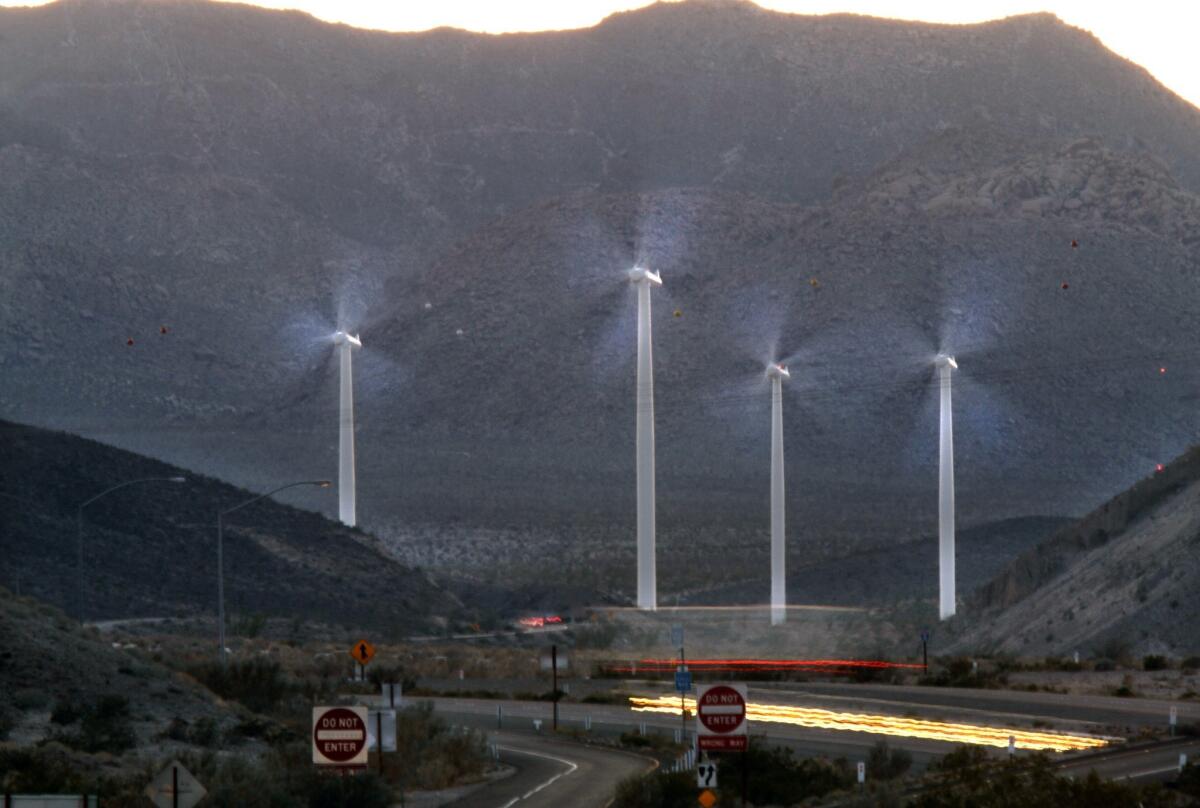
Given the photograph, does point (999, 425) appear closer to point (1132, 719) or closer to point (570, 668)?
point (570, 668)

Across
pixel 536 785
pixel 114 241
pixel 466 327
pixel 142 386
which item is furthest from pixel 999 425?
pixel 536 785

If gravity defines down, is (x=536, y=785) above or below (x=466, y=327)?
below

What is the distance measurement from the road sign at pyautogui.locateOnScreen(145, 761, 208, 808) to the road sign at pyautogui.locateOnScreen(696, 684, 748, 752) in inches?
286

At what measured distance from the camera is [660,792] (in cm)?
3547

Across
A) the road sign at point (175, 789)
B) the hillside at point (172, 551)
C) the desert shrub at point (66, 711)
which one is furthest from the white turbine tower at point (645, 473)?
the road sign at point (175, 789)

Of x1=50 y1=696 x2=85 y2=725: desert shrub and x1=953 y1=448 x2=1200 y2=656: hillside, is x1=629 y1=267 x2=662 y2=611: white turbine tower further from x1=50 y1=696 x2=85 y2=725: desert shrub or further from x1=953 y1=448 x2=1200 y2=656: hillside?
x1=50 y1=696 x2=85 y2=725: desert shrub

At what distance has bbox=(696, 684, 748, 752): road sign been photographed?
95.9 ft

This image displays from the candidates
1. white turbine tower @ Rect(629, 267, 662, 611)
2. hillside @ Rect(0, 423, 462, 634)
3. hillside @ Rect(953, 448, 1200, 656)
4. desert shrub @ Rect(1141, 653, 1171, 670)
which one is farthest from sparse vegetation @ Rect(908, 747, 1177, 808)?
hillside @ Rect(0, 423, 462, 634)

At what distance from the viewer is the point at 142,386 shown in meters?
158

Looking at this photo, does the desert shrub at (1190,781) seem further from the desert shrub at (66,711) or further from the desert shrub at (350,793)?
the desert shrub at (66,711)

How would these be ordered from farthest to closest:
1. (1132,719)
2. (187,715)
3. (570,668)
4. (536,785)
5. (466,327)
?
(466,327) → (570,668) → (1132,719) → (187,715) → (536,785)

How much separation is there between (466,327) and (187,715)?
4684 inches

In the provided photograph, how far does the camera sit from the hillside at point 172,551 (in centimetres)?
9025

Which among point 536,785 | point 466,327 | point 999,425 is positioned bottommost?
point 536,785
